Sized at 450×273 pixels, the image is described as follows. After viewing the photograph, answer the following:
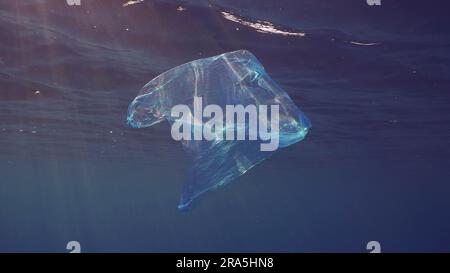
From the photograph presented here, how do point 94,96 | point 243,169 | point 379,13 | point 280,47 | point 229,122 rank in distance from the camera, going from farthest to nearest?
1. point 94,96
2. point 280,47
3. point 379,13
4. point 243,169
5. point 229,122

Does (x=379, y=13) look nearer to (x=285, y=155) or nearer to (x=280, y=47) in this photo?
(x=280, y=47)

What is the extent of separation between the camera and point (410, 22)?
386 inches

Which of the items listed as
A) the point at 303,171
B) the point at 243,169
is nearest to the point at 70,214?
the point at 303,171

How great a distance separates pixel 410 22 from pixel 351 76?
4.23 metres

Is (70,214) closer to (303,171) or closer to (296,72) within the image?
(303,171)

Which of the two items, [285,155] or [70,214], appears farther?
[70,214]

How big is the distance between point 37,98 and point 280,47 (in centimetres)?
1072

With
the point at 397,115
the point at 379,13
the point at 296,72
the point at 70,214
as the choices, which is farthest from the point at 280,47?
the point at 70,214

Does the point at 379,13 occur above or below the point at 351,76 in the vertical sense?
above

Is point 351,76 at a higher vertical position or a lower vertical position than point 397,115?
higher

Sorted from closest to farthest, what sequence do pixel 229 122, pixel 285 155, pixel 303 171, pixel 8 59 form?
pixel 229 122 < pixel 8 59 < pixel 285 155 < pixel 303 171

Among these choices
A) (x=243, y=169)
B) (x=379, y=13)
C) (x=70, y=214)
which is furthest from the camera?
(x=70, y=214)

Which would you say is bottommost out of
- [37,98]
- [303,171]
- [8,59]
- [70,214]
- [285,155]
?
[70,214]

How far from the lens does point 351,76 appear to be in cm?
1398
